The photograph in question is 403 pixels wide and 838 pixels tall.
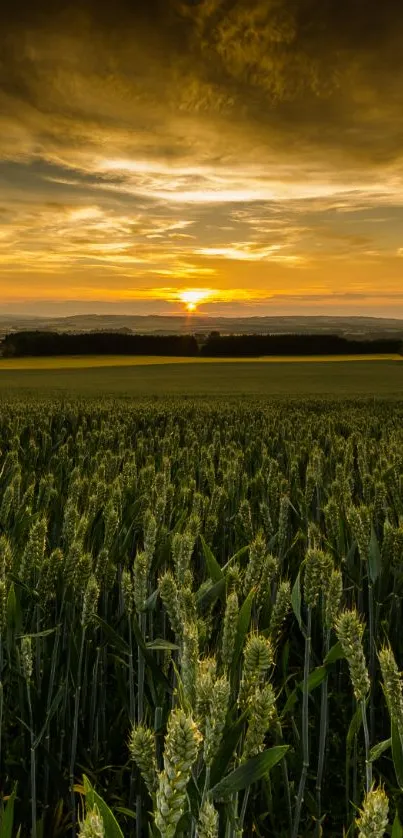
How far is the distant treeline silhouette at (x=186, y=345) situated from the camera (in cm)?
6781

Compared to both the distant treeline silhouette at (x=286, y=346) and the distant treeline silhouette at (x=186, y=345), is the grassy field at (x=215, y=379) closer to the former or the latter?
the distant treeline silhouette at (x=186, y=345)

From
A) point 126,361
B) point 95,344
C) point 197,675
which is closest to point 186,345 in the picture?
point 95,344

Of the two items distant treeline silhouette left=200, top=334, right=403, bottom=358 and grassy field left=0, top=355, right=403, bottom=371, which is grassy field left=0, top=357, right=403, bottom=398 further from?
distant treeline silhouette left=200, top=334, right=403, bottom=358

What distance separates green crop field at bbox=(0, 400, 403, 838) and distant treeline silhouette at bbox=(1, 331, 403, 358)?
6365 centimetres

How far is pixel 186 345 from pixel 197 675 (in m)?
68.9

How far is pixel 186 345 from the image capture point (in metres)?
69.6

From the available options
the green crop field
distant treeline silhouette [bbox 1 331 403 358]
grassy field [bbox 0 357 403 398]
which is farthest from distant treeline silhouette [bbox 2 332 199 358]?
the green crop field

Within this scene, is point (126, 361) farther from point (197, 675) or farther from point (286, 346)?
point (197, 675)

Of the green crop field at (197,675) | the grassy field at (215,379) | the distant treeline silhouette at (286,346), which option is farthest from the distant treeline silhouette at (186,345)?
the green crop field at (197,675)

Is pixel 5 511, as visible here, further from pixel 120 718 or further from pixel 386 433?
pixel 386 433

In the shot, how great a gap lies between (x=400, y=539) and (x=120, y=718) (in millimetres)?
1589

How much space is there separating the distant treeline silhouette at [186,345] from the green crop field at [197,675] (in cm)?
6365

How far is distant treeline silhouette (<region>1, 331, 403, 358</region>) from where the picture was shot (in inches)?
2670

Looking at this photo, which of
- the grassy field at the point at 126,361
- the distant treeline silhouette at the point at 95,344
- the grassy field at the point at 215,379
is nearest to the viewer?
the grassy field at the point at 215,379
